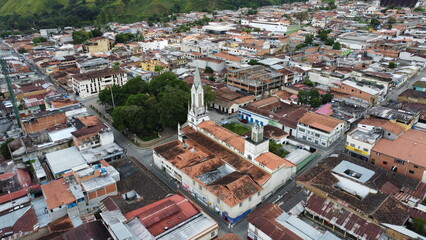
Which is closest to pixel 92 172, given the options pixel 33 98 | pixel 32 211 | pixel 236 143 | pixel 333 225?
pixel 32 211

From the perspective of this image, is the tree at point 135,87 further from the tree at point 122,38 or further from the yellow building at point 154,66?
the tree at point 122,38

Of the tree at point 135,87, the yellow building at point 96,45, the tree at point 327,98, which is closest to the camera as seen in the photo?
the tree at point 327,98

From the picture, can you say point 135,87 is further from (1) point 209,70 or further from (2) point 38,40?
(2) point 38,40

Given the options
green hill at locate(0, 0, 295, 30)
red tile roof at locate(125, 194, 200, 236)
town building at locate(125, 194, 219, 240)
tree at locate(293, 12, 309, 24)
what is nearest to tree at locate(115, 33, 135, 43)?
green hill at locate(0, 0, 295, 30)

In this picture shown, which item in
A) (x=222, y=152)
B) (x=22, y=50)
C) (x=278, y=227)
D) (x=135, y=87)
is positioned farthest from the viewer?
(x=22, y=50)

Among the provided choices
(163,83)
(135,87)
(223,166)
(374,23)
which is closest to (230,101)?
(163,83)

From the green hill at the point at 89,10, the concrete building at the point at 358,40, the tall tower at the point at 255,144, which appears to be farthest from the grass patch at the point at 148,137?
the green hill at the point at 89,10
